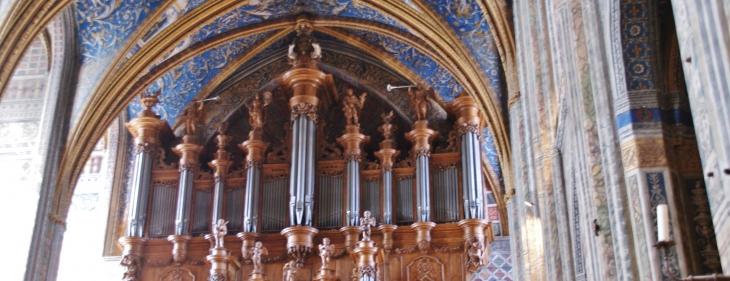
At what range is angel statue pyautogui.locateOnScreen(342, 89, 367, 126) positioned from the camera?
65.5ft

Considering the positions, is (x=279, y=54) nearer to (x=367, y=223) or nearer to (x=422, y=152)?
(x=422, y=152)

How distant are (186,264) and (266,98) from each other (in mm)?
4070

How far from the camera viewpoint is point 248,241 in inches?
741

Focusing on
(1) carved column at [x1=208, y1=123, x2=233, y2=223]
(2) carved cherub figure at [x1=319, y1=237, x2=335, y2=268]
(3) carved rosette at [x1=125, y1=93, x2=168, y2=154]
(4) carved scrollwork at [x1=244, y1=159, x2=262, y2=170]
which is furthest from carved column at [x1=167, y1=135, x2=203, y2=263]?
(2) carved cherub figure at [x1=319, y1=237, x2=335, y2=268]

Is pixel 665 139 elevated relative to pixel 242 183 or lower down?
lower down

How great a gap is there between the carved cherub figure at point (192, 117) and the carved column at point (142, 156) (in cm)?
51

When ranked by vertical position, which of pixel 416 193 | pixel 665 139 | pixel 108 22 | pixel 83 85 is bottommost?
pixel 665 139

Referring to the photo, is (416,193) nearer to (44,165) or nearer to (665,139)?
(44,165)

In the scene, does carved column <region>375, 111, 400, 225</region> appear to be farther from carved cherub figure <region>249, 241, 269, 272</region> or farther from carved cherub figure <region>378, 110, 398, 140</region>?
carved cherub figure <region>249, 241, 269, 272</region>

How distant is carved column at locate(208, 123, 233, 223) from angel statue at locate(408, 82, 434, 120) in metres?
4.01

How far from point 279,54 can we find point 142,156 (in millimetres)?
3910

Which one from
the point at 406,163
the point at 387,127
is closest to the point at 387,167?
the point at 406,163

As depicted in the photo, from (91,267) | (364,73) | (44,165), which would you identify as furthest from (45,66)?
(364,73)

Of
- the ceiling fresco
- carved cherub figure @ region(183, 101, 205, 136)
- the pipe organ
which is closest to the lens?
the ceiling fresco
